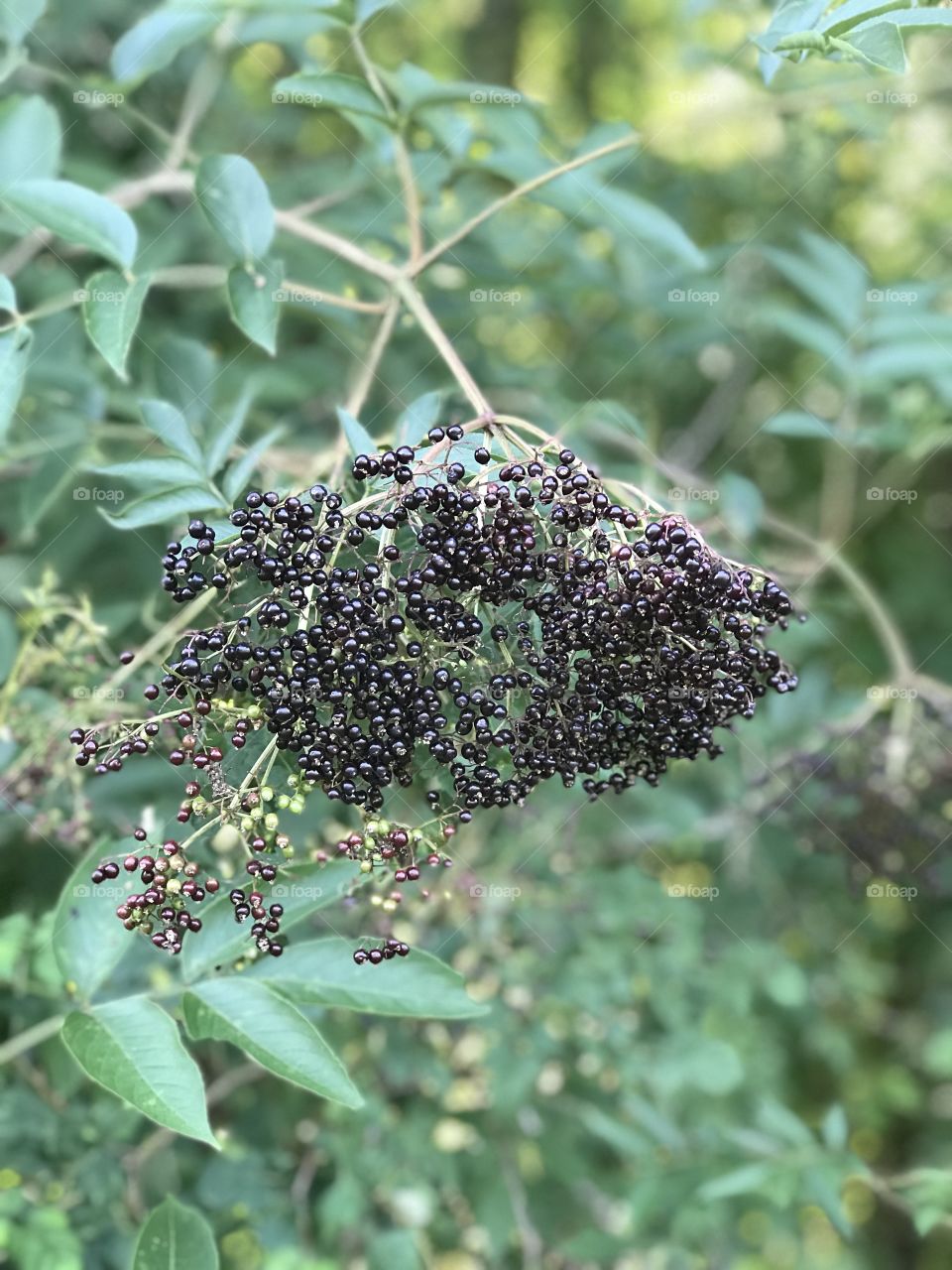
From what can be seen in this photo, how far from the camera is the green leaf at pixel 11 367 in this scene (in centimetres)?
168

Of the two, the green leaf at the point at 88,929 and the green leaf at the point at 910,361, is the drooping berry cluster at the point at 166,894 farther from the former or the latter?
the green leaf at the point at 910,361

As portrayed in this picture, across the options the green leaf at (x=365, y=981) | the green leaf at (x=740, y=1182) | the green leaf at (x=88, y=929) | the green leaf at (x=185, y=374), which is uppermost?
the green leaf at (x=185, y=374)

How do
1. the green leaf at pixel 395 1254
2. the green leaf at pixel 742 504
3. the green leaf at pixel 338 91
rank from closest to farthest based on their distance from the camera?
the green leaf at pixel 338 91 < the green leaf at pixel 395 1254 < the green leaf at pixel 742 504

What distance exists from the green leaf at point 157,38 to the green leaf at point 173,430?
759 millimetres

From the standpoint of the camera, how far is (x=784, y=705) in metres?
3.03

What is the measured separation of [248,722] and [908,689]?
161 centimetres

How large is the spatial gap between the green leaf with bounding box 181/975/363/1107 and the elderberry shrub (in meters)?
0.14

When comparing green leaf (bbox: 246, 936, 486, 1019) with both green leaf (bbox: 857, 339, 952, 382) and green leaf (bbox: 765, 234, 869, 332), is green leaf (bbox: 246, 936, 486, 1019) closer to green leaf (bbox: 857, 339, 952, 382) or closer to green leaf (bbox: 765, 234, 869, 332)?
green leaf (bbox: 857, 339, 952, 382)

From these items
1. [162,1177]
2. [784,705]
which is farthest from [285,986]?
[784,705]

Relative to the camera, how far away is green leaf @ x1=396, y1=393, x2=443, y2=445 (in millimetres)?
1696

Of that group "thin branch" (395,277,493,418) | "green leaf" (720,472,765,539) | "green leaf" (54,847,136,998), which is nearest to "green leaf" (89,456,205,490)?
"thin branch" (395,277,493,418)

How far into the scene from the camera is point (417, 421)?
1732mm

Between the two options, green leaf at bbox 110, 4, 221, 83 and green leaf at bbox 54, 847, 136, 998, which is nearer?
green leaf at bbox 54, 847, 136, 998

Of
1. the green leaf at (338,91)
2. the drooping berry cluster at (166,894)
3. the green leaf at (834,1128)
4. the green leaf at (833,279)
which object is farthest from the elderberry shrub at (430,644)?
the green leaf at (833,279)
